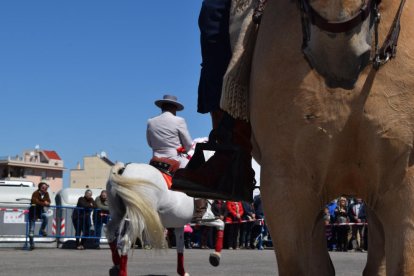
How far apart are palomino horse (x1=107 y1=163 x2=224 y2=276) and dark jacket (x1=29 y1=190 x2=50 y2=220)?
10364mm

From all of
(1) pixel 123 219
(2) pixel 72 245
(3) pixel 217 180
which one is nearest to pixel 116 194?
(1) pixel 123 219

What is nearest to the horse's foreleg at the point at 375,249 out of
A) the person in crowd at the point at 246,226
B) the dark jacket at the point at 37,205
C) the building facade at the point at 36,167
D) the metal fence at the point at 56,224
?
→ the dark jacket at the point at 37,205

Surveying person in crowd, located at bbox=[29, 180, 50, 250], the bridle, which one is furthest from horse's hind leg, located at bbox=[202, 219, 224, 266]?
the bridle

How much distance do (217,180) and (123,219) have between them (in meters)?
7.37

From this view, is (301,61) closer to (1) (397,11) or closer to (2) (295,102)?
(2) (295,102)

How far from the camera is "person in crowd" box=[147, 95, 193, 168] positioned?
37.3 feet

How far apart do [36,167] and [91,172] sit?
789 cm

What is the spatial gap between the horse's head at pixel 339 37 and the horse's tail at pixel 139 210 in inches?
301

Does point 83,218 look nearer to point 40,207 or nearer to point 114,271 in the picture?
point 40,207

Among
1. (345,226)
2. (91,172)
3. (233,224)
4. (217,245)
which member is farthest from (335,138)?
(91,172)

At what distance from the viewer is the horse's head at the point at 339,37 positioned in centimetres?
255

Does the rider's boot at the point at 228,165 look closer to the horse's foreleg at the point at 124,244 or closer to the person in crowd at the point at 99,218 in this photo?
the horse's foreleg at the point at 124,244

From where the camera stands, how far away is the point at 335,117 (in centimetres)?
273

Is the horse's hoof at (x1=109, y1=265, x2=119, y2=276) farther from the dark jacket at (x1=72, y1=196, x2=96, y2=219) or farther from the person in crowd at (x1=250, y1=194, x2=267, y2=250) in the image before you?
the person in crowd at (x1=250, y1=194, x2=267, y2=250)
